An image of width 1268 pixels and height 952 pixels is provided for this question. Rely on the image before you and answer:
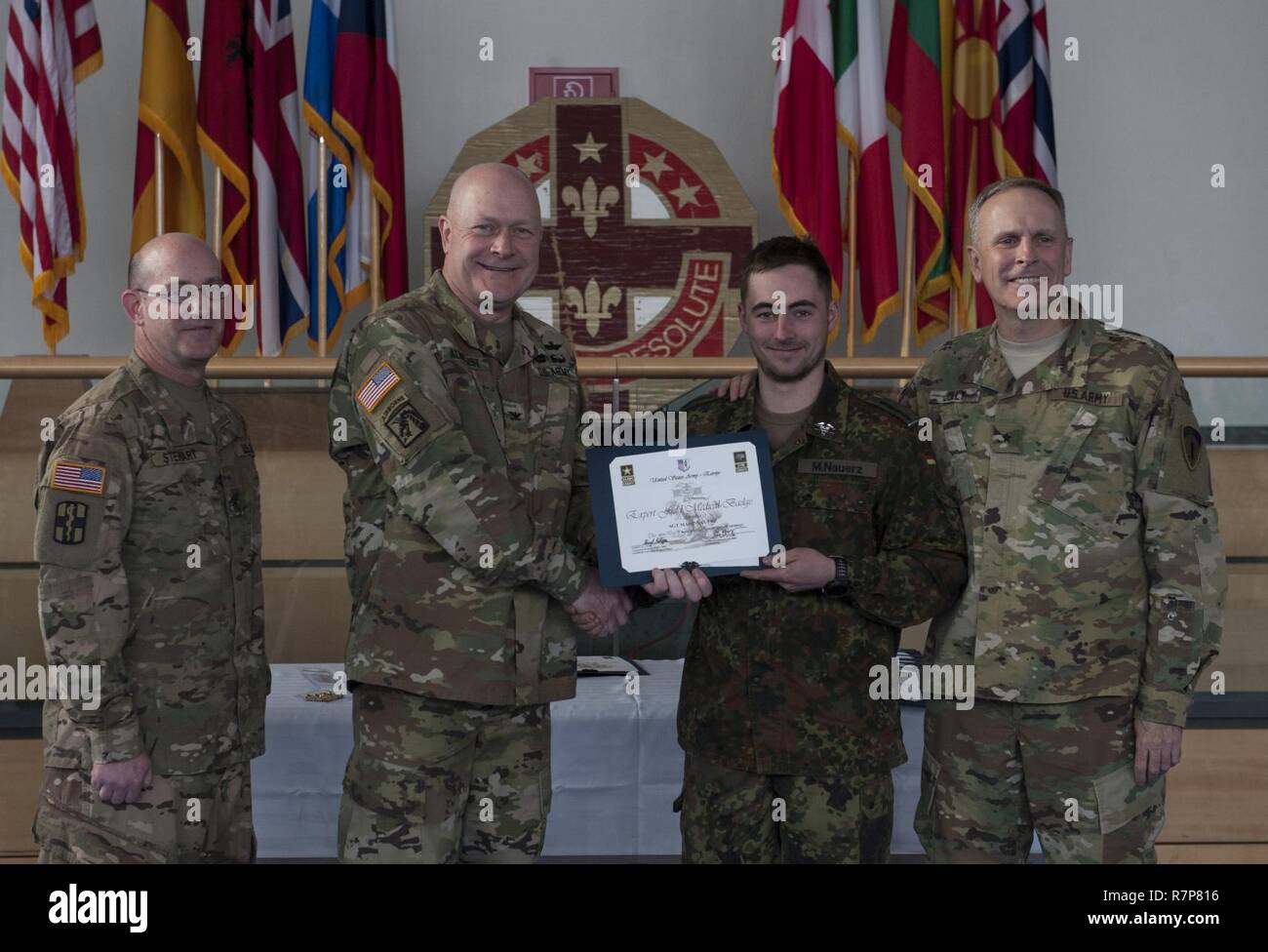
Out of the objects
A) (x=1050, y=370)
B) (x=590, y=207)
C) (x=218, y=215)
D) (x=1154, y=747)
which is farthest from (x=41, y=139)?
(x=1154, y=747)

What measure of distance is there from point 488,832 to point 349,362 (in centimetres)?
89

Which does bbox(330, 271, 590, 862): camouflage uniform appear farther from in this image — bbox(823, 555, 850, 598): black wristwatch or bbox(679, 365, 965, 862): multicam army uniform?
bbox(823, 555, 850, 598): black wristwatch

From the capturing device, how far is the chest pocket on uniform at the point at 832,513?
7.68 ft

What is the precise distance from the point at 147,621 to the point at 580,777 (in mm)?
1272

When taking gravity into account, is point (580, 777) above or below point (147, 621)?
below

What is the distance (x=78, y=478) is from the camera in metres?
2.34

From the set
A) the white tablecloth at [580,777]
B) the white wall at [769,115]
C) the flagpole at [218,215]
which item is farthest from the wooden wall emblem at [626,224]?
the white tablecloth at [580,777]

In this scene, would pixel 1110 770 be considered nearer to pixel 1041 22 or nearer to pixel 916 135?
pixel 916 135

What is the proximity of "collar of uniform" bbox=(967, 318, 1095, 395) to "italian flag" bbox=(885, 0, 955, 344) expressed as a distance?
2323 millimetres

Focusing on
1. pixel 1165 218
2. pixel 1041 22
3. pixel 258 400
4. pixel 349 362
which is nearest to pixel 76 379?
pixel 258 400

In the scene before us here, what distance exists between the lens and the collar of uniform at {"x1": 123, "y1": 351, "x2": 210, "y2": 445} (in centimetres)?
248

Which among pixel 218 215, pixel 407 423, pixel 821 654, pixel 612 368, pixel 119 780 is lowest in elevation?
pixel 119 780

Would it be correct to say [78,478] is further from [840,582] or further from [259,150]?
[259,150]

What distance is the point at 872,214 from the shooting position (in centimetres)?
475
